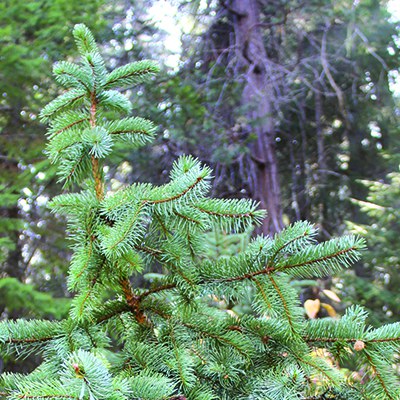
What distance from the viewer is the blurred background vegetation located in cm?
457

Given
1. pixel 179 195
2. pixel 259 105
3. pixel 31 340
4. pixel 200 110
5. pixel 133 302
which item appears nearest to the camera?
pixel 179 195

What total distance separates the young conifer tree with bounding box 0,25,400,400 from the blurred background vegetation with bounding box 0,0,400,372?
5.27 feet

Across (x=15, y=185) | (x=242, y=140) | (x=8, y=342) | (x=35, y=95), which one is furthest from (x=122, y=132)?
(x=242, y=140)

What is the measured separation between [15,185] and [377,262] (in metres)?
5.52

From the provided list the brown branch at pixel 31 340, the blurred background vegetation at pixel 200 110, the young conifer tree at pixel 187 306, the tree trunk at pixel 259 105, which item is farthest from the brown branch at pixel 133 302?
the tree trunk at pixel 259 105

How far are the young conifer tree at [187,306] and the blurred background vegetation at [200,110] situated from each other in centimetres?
161

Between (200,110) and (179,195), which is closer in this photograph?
(179,195)

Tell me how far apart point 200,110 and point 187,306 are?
4861 mm

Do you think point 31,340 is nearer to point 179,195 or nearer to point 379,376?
point 179,195

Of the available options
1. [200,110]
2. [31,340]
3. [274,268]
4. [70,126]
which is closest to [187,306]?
[274,268]

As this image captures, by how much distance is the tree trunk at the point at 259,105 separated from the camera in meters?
6.21

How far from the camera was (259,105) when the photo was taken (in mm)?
6484

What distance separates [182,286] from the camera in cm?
111

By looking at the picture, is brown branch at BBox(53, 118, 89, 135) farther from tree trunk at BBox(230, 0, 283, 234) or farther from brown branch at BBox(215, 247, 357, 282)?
tree trunk at BBox(230, 0, 283, 234)
